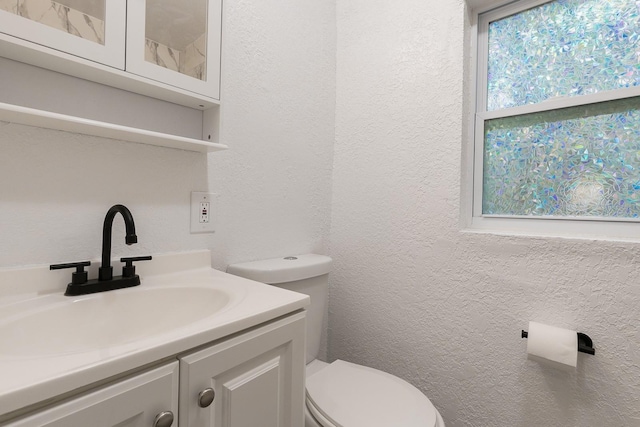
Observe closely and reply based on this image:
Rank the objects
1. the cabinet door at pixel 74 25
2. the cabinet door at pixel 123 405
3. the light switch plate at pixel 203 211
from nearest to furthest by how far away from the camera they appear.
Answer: the cabinet door at pixel 123 405
the cabinet door at pixel 74 25
the light switch plate at pixel 203 211

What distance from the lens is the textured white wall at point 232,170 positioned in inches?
29.1

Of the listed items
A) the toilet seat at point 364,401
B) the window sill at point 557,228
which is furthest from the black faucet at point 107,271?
the window sill at point 557,228

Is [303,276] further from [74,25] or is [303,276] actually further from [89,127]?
[74,25]

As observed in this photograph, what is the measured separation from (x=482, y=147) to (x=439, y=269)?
511 mm

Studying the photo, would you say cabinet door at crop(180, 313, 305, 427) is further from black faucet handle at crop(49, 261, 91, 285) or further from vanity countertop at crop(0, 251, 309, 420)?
black faucet handle at crop(49, 261, 91, 285)

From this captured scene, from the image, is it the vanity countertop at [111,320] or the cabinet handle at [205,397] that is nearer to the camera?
the vanity countertop at [111,320]

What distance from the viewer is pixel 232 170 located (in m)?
1.11

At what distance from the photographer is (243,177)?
3.77 ft

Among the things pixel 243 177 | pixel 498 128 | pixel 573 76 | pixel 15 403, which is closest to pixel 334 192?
pixel 243 177

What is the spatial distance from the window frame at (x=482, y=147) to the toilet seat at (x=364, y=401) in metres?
0.64

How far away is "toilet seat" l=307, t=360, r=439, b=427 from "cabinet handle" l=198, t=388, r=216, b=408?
44 cm

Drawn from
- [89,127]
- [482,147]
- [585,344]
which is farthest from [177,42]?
[585,344]

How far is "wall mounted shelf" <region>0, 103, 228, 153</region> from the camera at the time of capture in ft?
2.11

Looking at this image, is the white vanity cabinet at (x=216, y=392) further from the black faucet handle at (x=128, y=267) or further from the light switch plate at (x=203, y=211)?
the light switch plate at (x=203, y=211)
